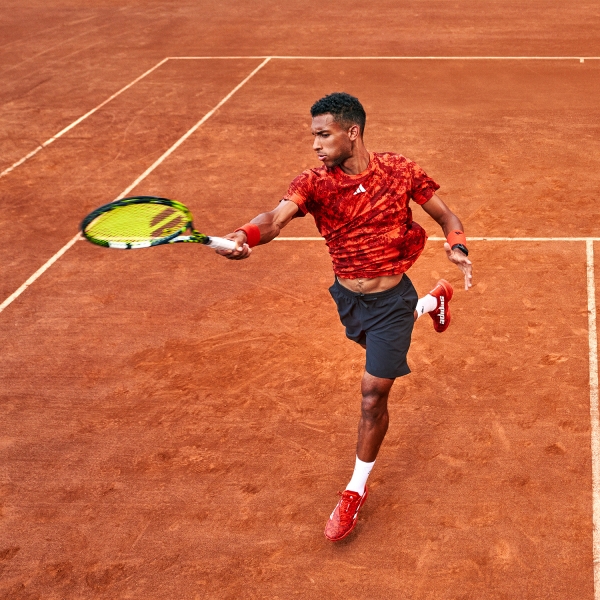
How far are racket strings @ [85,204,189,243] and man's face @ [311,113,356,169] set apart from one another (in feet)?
2.75

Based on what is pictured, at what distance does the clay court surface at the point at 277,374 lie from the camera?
15.8 feet

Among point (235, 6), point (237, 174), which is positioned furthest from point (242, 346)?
point (235, 6)

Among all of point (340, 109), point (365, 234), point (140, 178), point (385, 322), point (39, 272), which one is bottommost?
point (140, 178)

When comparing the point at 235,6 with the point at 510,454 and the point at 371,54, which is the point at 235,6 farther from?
the point at 510,454

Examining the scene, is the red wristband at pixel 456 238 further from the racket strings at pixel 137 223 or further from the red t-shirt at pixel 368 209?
the racket strings at pixel 137 223

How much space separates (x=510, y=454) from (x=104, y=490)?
2.60m

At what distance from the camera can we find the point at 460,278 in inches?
304

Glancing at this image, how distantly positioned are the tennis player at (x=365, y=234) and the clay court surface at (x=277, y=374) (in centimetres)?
53

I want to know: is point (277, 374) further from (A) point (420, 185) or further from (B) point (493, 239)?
(B) point (493, 239)

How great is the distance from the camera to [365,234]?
4.71 meters

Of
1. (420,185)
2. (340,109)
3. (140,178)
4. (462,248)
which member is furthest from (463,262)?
(140,178)

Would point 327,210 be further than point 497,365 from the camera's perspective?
No

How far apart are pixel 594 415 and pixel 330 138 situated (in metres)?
2.76

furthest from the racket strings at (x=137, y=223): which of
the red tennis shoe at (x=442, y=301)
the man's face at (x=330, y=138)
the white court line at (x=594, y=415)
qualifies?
the white court line at (x=594, y=415)
